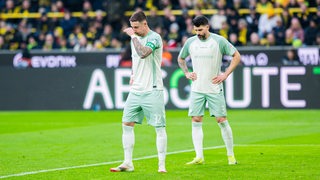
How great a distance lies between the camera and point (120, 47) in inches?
1161

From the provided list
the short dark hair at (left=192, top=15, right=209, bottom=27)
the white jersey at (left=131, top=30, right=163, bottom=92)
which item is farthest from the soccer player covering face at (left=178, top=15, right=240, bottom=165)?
the white jersey at (left=131, top=30, right=163, bottom=92)

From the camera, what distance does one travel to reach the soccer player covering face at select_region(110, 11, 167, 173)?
12.8m

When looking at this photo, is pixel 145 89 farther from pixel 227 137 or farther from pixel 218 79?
pixel 227 137

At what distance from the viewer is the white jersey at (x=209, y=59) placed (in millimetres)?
14367

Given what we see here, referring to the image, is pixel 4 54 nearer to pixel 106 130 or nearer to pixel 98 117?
pixel 98 117

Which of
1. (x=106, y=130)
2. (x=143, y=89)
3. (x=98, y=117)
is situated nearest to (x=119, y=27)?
(x=98, y=117)

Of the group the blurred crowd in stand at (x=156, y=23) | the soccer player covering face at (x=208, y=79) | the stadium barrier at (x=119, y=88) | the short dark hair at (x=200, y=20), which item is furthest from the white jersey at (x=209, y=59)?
the blurred crowd in stand at (x=156, y=23)

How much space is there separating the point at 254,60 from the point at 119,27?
5.95m

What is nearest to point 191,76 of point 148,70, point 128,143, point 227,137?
point 227,137

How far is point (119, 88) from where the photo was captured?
26.6 metres

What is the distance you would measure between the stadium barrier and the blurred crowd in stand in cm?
216

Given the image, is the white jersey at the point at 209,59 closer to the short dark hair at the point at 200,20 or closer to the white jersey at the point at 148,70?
the short dark hair at the point at 200,20

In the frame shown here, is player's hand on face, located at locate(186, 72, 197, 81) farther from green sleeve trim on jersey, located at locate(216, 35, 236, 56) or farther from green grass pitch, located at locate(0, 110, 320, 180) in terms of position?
green grass pitch, located at locate(0, 110, 320, 180)

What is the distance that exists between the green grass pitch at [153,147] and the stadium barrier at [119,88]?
1.63ft
